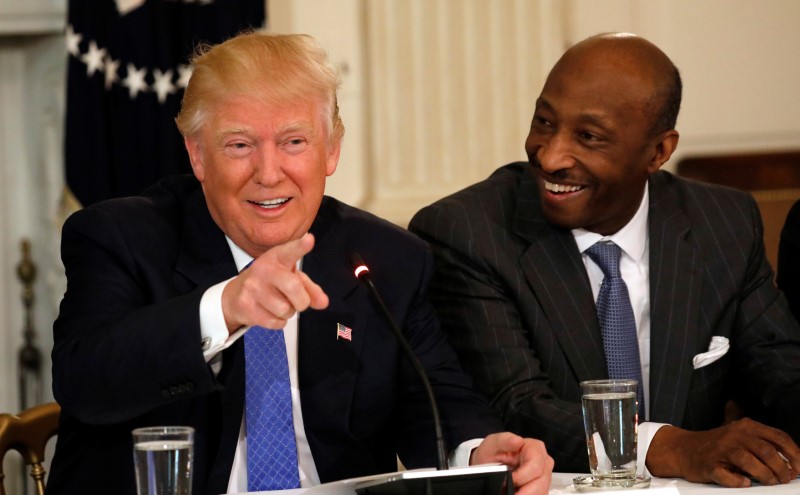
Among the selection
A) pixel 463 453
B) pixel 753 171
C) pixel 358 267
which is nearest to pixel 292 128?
pixel 358 267

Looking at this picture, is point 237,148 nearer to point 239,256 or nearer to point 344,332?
point 239,256

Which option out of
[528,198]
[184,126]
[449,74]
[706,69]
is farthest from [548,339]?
[706,69]

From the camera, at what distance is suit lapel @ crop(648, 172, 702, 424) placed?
2.80 metres

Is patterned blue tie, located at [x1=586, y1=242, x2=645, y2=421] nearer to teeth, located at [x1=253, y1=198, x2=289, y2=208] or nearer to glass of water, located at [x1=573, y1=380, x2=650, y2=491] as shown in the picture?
glass of water, located at [x1=573, y1=380, x2=650, y2=491]

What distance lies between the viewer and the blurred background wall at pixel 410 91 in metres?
4.69

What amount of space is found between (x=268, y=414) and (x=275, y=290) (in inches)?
18.7

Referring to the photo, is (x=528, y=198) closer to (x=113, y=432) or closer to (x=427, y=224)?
(x=427, y=224)

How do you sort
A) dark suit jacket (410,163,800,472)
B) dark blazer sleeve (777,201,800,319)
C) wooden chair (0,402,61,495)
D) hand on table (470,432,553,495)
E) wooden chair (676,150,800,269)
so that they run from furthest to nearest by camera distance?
wooden chair (676,150,800,269), dark blazer sleeve (777,201,800,319), dark suit jacket (410,163,800,472), wooden chair (0,402,61,495), hand on table (470,432,553,495)

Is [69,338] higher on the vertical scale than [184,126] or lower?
lower

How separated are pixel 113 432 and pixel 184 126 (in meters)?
0.60

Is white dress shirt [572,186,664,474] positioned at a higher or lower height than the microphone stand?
higher

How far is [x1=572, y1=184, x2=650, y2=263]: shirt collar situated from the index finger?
1.16 m

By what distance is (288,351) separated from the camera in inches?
97.3

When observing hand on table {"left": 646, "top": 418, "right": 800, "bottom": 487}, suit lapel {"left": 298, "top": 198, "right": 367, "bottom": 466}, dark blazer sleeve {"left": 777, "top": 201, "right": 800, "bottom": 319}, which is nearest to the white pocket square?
dark blazer sleeve {"left": 777, "top": 201, "right": 800, "bottom": 319}
